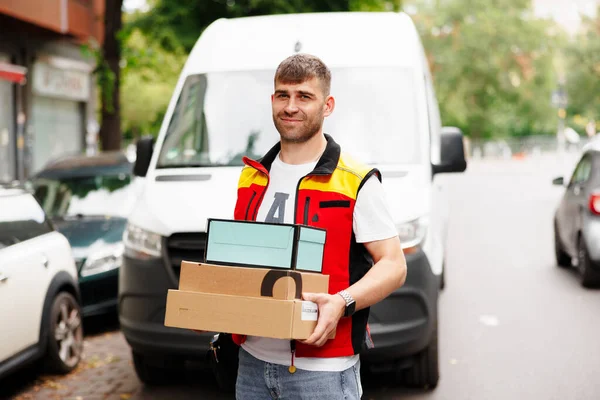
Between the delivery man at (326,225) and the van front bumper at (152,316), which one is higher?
the delivery man at (326,225)

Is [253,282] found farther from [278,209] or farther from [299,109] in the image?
[299,109]

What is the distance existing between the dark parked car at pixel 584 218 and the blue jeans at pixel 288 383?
7521 mm

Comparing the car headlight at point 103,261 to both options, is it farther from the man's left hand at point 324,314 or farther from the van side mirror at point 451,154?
the man's left hand at point 324,314

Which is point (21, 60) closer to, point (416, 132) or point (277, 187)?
point (416, 132)

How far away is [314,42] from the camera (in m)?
6.60

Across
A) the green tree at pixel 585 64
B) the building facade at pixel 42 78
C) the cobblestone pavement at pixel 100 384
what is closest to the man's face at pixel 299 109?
the cobblestone pavement at pixel 100 384

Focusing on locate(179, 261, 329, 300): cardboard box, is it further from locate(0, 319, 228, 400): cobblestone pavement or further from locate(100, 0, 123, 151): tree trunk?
locate(100, 0, 123, 151): tree trunk

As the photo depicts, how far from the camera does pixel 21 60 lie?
22.2m

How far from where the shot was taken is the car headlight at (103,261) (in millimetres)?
8289

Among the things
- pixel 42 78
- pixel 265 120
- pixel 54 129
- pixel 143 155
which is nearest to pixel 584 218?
pixel 265 120

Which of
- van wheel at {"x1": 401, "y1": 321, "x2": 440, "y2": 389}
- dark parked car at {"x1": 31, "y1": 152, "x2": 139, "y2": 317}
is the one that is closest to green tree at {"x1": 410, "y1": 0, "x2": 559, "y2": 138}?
dark parked car at {"x1": 31, "y1": 152, "x2": 139, "y2": 317}

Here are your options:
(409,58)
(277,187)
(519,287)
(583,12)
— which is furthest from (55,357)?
(583,12)

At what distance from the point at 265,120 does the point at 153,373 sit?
197cm

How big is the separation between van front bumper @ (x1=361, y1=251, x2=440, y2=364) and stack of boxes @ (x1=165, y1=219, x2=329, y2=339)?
2.49 meters
